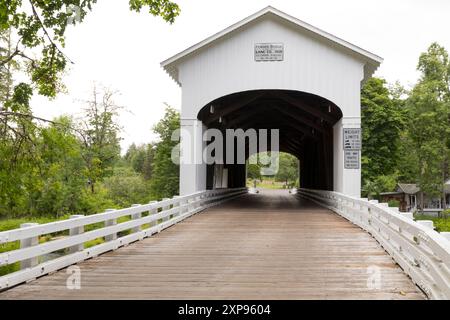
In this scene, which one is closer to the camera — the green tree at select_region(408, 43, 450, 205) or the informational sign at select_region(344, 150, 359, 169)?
the informational sign at select_region(344, 150, 359, 169)

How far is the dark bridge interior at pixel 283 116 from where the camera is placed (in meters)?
14.6

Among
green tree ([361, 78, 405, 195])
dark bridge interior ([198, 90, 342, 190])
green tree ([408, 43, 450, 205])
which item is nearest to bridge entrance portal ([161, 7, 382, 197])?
dark bridge interior ([198, 90, 342, 190])

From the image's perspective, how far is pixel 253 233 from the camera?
341 inches

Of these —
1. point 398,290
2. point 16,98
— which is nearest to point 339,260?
point 398,290

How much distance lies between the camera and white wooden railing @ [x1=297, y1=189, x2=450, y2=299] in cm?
384

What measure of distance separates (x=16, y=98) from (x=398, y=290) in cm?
589

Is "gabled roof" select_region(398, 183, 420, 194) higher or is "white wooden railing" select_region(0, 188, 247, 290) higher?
"white wooden railing" select_region(0, 188, 247, 290)

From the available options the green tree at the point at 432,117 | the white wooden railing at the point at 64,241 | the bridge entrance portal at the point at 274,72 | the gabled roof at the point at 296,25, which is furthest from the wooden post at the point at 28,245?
the green tree at the point at 432,117

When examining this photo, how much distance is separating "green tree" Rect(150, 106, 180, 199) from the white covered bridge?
51.8 feet

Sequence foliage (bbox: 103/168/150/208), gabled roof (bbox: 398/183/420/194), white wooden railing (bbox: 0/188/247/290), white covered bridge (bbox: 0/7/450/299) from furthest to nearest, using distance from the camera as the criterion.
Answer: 1. gabled roof (bbox: 398/183/420/194)
2. foliage (bbox: 103/168/150/208)
3. white wooden railing (bbox: 0/188/247/290)
4. white covered bridge (bbox: 0/7/450/299)

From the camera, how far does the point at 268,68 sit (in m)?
13.2

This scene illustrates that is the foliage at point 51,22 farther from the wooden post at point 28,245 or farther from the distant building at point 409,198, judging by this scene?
the distant building at point 409,198

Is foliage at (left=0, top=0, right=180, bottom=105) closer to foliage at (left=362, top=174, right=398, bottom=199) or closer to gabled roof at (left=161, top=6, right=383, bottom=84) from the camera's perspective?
gabled roof at (left=161, top=6, right=383, bottom=84)
